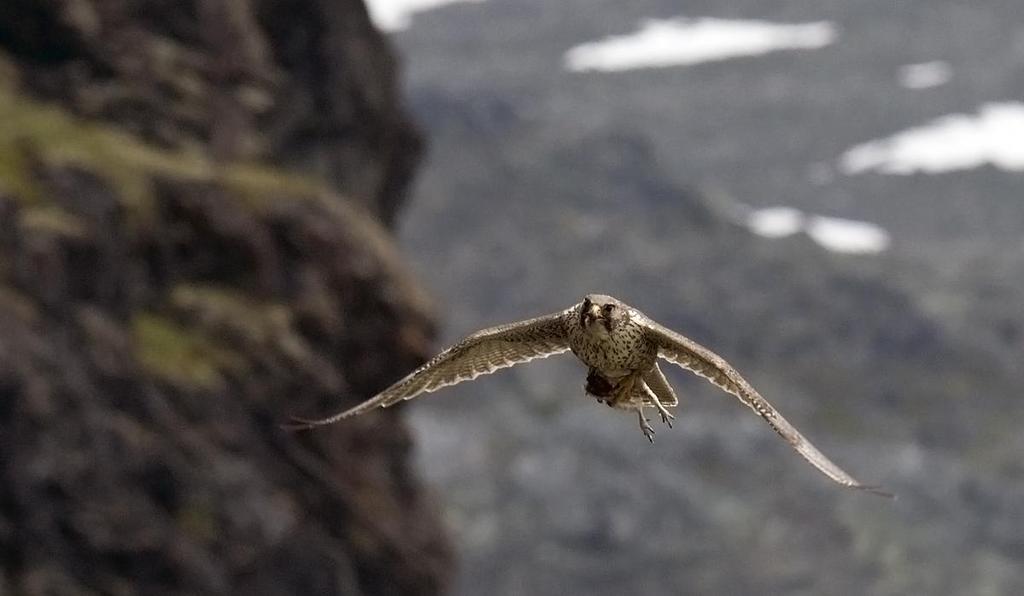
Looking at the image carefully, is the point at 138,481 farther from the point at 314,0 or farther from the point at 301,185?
the point at 314,0

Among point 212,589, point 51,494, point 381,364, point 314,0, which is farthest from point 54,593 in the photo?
point 314,0

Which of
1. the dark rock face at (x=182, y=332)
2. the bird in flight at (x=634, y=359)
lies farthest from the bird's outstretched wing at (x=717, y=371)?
the dark rock face at (x=182, y=332)

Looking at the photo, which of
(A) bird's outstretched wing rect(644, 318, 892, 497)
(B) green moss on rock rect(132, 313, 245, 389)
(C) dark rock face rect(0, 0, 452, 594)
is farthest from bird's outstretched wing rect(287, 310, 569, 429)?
(B) green moss on rock rect(132, 313, 245, 389)

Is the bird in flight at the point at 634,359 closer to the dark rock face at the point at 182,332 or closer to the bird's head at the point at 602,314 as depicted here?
the bird's head at the point at 602,314

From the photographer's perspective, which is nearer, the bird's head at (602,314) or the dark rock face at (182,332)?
the bird's head at (602,314)

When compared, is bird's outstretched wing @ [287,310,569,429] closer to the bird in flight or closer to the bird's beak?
the bird in flight

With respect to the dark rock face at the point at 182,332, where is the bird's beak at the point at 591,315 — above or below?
above
